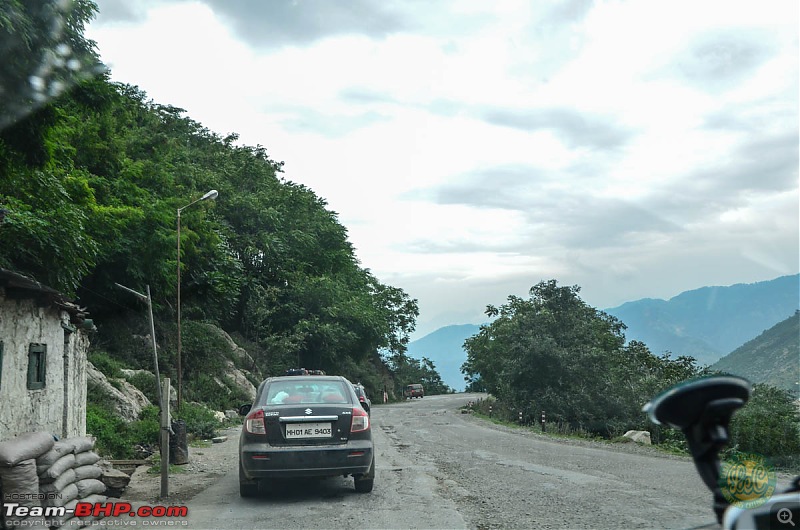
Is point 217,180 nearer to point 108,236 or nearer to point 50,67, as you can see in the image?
point 108,236

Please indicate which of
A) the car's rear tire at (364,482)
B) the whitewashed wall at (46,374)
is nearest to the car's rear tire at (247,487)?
the car's rear tire at (364,482)

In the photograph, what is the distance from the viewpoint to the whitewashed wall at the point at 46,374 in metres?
10.3

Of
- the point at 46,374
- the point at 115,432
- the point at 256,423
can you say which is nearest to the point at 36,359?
the point at 46,374

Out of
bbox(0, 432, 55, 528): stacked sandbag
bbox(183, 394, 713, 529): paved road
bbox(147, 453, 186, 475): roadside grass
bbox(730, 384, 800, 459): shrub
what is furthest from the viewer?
bbox(730, 384, 800, 459): shrub

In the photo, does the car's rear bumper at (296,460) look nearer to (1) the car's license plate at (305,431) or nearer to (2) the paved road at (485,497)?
(1) the car's license plate at (305,431)

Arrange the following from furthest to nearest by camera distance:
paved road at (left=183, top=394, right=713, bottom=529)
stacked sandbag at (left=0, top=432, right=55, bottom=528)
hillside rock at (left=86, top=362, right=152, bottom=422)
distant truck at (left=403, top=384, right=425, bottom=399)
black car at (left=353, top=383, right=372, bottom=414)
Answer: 1. distant truck at (left=403, top=384, right=425, bottom=399)
2. hillside rock at (left=86, top=362, right=152, bottom=422)
3. black car at (left=353, top=383, right=372, bottom=414)
4. paved road at (left=183, top=394, right=713, bottom=529)
5. stacked sandbag at (left=0, top=432, right=55, bottom=528)

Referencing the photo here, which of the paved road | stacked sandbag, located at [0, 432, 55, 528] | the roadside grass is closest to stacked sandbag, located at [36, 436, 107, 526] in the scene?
stacked sandbag, located at [0, 432, 55, 528]

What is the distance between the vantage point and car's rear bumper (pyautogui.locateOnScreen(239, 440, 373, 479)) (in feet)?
28.8

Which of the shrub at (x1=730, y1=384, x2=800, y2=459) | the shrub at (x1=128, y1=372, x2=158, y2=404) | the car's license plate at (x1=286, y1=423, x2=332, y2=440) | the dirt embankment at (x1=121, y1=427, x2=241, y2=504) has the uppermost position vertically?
the shrub at (x1=128, y1=372, x2=158, y2=404)

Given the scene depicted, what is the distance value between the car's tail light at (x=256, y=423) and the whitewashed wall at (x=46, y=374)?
3899 mm

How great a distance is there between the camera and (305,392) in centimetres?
986

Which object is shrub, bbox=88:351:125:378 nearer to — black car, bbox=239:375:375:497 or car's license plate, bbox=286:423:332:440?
black car, bbox=239:375:375:497

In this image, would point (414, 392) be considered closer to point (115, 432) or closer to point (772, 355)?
point (772, 355)

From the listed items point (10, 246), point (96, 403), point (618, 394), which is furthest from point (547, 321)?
point (10, 246)
